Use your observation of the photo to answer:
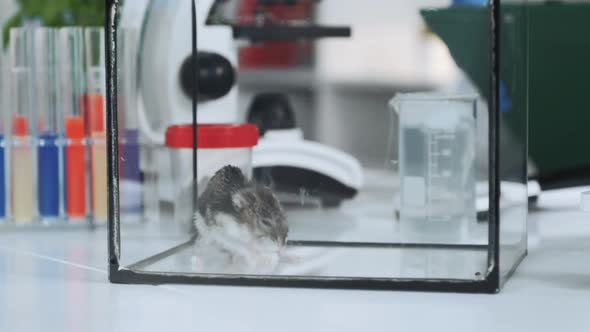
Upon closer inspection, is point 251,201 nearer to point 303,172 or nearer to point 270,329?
point 270,329

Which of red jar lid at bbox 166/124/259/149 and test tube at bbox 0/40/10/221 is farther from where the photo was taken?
test tube at bbox 0/40/10/221

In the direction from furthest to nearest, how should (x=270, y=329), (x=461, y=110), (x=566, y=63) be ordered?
(x=566, y=63)
(x=461, y=110)
(x=270, y=329)

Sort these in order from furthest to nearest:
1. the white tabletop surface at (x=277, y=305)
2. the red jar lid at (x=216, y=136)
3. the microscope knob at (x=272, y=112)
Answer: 1. the microscope knob at (x=272, y=112)
2. the red jar lid at (x=216, y=136)
3. the white tabletop surface at (x=277, y=305)

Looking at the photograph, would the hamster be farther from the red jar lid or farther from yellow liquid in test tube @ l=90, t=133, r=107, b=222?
yellow liquid in test tube @ l=90, t=133, r=107, b=222

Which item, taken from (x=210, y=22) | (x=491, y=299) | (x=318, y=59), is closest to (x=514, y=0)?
(x=491, y=299)

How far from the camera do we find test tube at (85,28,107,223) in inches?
45.4

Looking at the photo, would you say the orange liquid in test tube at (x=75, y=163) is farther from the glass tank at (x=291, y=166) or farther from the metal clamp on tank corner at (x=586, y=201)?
the metal clamp on tank corner at (x=586, y=201)

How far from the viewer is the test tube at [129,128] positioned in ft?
3.05

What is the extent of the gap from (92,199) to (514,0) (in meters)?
0.56

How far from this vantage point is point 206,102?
44.8 inches

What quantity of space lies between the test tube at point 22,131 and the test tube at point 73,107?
0.04m

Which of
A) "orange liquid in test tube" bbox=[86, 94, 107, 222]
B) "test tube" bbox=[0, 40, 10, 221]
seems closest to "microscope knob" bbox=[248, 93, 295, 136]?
"orange liquid in test tube" bbox=[86, 94, 107, 222]

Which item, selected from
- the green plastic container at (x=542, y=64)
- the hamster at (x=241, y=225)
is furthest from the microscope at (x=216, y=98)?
the green plastic container at (x=542, y=64)

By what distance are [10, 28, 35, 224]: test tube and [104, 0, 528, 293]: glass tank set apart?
0.47 ft
